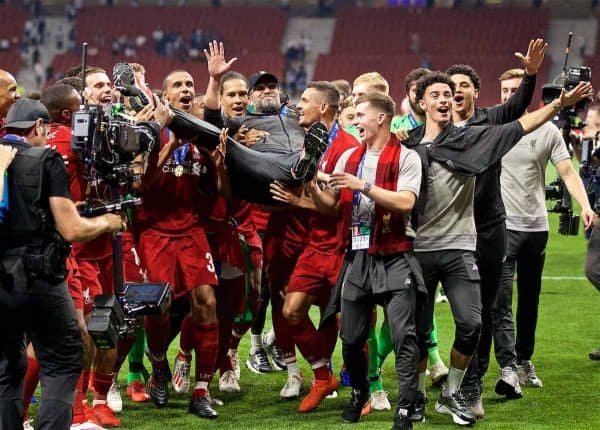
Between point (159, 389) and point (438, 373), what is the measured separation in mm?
2042

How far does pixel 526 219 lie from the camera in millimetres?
8359

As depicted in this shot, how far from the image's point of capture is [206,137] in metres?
7.22

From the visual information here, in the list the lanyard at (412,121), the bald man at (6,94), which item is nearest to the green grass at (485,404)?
the lanyard at (412,121)

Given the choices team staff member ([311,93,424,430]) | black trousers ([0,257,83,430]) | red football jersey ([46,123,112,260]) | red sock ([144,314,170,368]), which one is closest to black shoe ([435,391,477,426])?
team staff member ([311,93,424,430])

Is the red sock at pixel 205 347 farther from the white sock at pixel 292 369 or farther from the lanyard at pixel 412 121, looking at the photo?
the lanyard at pixel 412 121

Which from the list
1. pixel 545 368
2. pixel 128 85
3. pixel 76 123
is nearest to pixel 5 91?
pixel 128 85

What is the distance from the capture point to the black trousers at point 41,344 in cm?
565

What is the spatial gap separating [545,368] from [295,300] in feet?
8.06

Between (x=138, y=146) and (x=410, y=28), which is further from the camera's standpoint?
(x=410, y=28)

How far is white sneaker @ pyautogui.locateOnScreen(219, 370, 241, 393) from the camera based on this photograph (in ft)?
27.3

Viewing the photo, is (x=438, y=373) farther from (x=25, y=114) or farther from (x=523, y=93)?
(x=25, y=114)

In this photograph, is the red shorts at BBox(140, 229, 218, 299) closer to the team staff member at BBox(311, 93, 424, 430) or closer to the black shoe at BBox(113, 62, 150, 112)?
the team staff member at BBox(311, 93, 424, 430)

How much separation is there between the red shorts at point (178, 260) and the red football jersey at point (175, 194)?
0.07 meters

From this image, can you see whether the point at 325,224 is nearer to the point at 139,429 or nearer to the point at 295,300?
the point at 295,300
